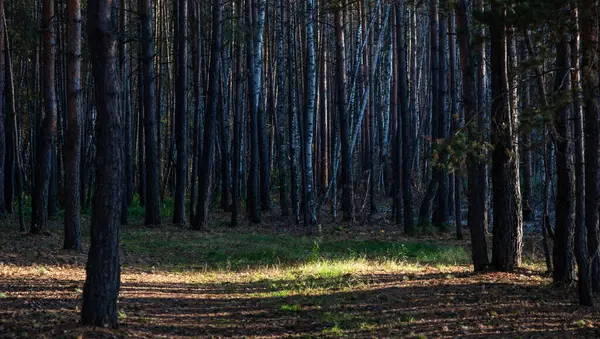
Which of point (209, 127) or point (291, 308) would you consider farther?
point (209, 127)

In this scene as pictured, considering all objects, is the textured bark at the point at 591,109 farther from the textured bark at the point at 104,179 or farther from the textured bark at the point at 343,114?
the textured bark at the point at 343,114

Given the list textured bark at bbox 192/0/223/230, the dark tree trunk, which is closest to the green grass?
textured bark at bbox 192/0/223/230

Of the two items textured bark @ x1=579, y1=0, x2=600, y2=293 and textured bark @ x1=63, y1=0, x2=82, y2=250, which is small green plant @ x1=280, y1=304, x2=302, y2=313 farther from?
textured bark @ x1=63, y1=0, x2=82, y2=250

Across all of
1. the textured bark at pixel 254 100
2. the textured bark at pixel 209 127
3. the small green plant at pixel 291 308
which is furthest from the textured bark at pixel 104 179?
the textured bark at pixel 254 100

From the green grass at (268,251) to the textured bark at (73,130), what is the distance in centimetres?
185

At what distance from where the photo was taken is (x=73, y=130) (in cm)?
1440

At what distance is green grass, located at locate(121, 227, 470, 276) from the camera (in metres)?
15.0

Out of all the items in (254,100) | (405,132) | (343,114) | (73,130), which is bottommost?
(73,130)

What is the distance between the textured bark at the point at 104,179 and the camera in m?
7.03

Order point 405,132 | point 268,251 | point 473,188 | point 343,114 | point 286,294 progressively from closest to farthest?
point 286,294 < point 473,188 < point 268,251 < point 405,132 < point 343,114

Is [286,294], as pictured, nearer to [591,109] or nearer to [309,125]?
[591,109]

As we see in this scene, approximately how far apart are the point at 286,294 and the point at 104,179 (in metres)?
4.57

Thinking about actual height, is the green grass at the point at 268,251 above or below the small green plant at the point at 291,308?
above

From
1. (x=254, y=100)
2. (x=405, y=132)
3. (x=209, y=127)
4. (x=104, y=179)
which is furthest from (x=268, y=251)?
(x=104, y=179)
